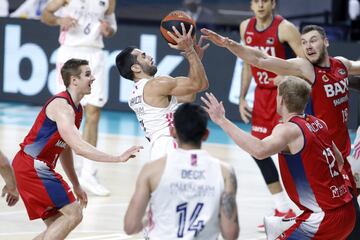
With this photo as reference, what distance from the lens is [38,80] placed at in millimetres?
18875

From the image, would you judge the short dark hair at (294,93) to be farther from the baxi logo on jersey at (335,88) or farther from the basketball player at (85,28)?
the basketball player at (85,28)

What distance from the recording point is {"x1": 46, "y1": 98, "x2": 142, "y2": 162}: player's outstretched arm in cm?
840

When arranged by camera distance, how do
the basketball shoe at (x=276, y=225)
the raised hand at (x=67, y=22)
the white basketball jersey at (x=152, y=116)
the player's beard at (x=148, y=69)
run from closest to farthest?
the basketball shoe at (x=276, y=225) → the white basketball jersey at (x=152, y=116) → the player's beard at (x=148, y=69) → the raised hand at (x=67, y=22)

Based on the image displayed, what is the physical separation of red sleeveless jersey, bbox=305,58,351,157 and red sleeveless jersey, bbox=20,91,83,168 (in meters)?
2.07

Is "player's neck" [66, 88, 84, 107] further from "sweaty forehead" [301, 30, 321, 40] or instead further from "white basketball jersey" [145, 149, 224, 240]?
"white basketball jersey" [145, 149, 224, 240]

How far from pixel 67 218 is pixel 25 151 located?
0.69 meters

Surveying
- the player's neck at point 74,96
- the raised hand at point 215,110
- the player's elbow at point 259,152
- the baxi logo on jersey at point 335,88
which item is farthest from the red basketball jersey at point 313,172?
the player's neck at point 74,96

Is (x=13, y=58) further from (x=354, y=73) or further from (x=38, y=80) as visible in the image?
(x=354, y=73)

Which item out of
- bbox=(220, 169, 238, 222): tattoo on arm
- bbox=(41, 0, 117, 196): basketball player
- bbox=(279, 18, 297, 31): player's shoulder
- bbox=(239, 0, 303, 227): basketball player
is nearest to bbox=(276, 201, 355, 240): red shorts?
bbox=(220, 169, 238, 222): tattoo on arm

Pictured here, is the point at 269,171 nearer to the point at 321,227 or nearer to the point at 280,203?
the point at 280,203

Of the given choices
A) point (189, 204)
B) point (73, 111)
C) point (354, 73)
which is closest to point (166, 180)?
point (189, 204)

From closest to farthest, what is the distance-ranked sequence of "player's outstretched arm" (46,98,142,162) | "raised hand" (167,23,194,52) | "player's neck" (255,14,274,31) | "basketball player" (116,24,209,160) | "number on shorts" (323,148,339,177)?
"number on shorts" (323,148,339,177), "player's outstretched arm" (46,98,142,162), "raised hand" (167,23,194,52), "basketball player" (116,24,209,160), "player's neck" (255,14,274,31)

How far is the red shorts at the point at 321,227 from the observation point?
8070 millimetres

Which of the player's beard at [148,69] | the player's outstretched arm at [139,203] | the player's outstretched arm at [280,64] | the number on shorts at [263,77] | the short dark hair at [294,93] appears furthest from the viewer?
the number on shorts at [263,77]
